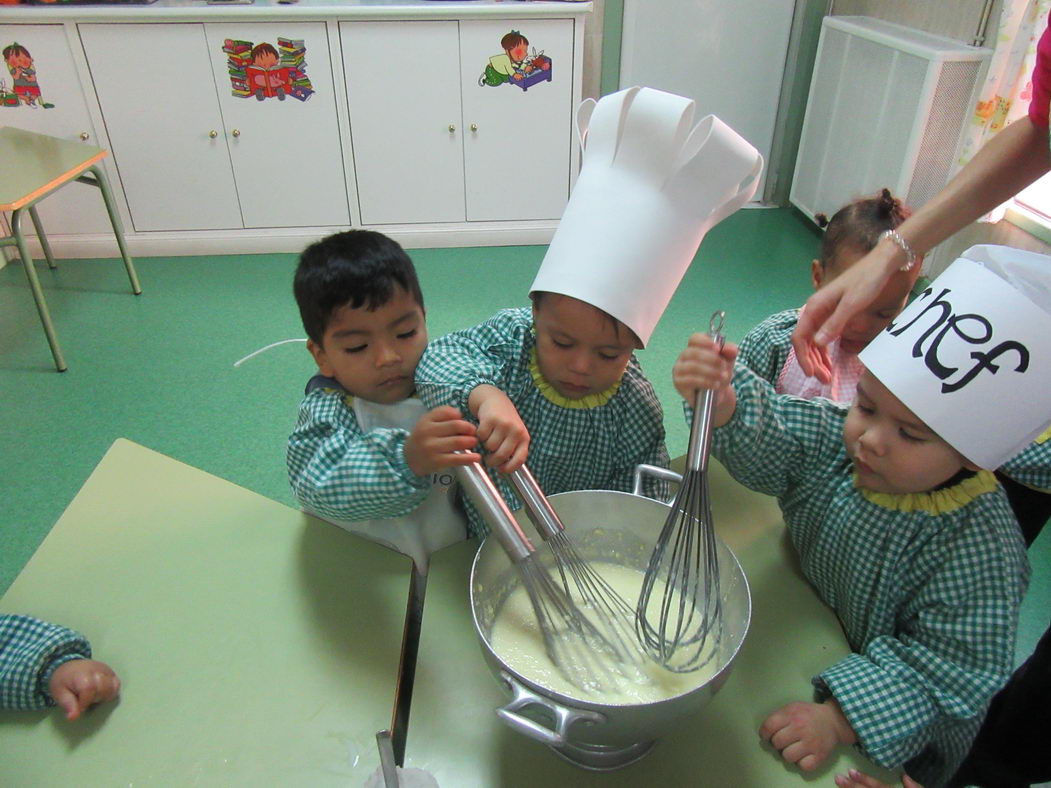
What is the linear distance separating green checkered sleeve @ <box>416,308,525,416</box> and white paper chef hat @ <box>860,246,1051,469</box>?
16.6 inches

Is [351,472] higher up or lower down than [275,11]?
lower down

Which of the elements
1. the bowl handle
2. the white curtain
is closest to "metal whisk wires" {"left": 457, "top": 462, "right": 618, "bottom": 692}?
the bowl handle

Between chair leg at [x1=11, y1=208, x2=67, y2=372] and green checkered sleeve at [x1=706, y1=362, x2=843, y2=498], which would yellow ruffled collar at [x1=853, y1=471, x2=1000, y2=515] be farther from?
chair leg at [x1=11, y1=208, x2=67, y2=372]

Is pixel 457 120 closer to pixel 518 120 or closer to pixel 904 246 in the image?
pixel 518 120

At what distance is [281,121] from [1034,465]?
8.66 ft

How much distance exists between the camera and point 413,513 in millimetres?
949

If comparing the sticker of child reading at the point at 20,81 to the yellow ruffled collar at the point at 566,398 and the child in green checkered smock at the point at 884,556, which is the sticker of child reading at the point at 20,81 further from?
the child in green checkered smock at the point at 884,556

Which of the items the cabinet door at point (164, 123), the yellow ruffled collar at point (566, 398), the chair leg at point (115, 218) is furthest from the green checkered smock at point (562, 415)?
the cabinet door at point (164, 123)

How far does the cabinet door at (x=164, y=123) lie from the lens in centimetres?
252

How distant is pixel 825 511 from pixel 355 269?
0.59 meters

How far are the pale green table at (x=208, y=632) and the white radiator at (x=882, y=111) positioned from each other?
7.69ft

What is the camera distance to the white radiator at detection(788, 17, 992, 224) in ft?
7.44

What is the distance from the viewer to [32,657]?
0.62 meters

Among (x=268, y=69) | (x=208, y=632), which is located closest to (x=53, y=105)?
(x=268, y=69)
